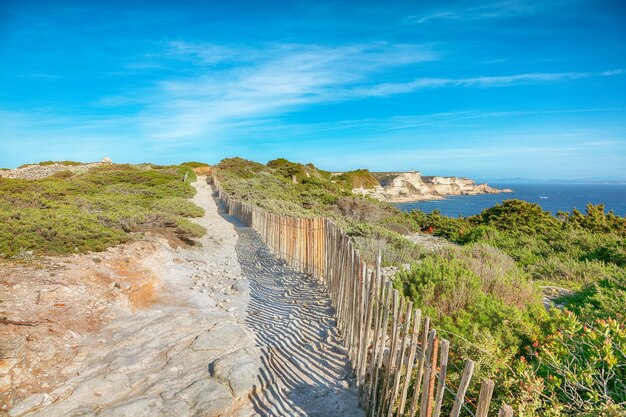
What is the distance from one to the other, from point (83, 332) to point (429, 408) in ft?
16.3

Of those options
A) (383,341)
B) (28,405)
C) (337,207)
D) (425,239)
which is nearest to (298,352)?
(383,341)

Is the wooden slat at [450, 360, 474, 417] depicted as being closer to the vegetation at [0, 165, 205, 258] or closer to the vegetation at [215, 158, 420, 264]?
the vegetation at [215, 158, 420, 264]

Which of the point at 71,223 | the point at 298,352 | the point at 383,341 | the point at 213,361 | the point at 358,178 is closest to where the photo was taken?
the point at 383,341

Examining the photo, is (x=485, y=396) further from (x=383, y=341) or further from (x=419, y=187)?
(x=419, y=187)

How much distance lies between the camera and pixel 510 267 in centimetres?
774

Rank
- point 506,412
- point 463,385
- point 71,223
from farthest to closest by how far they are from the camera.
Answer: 1. point 71,223
2. point 463,385
3. point 506,412

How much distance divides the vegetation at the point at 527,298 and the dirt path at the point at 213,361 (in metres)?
1.46

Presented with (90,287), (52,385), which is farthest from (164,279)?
(52,385)

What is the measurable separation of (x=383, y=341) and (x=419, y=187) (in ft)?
299

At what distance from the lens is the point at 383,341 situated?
3320 millimetres

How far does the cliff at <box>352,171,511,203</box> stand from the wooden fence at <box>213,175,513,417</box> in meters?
58.8

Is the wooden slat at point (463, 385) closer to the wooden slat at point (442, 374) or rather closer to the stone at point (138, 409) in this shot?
the wooden slat at point (442, 374)

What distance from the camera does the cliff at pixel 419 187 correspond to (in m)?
81.1

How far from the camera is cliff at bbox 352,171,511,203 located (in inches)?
3191
